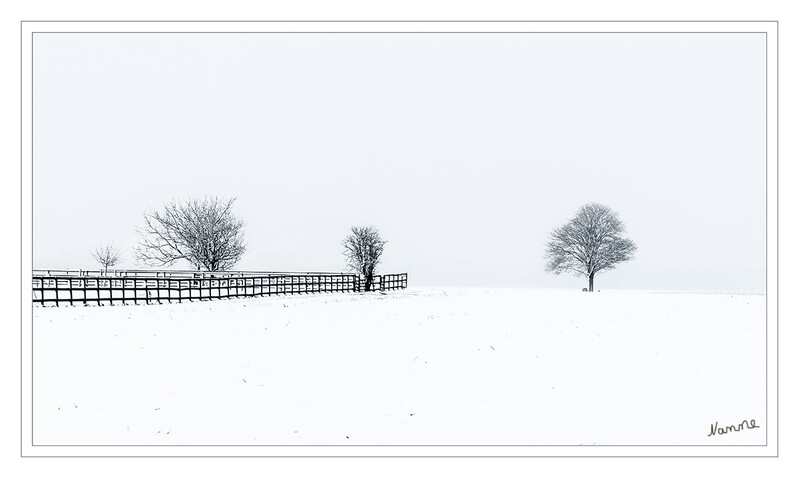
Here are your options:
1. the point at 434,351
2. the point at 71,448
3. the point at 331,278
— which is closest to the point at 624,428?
the point at 434,351

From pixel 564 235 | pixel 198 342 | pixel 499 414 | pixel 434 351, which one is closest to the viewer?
pixel 499 414

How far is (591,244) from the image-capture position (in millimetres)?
53156

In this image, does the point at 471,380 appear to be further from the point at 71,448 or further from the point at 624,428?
the point at 71,448

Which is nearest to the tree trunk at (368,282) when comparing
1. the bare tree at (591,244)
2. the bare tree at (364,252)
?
the bare tree at (364,252)

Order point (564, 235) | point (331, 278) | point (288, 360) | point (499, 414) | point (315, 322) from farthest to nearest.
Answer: point (564, 235)
point (331, 278)
point (315, 322)
point (288, 360)
point (499, 414)

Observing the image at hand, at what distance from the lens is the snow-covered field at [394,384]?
28.7 feet

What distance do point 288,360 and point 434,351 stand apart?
11.1 feet

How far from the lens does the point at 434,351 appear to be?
12758 mm
